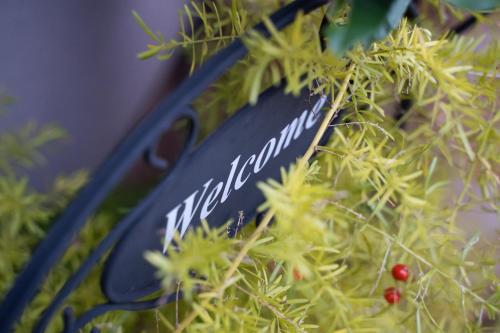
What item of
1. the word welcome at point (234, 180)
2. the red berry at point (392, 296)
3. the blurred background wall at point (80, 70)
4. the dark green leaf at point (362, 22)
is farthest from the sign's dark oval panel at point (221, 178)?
the blurred background wall at point (80, 70)

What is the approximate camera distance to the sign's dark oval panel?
14.3 inches

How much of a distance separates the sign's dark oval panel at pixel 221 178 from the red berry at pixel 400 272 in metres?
0.20

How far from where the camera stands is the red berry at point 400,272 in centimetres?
55

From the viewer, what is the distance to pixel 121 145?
0.32 m

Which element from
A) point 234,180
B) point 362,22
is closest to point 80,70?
point 234,180

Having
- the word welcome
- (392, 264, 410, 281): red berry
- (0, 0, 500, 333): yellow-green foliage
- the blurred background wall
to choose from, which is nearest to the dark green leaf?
(0, 0, 500, 333): yellow-green foliage

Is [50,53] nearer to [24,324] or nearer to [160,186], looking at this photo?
[24,324]

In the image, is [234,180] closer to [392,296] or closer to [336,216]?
[336,216]

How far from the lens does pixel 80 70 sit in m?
1.17

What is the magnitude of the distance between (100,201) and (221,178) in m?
0.12

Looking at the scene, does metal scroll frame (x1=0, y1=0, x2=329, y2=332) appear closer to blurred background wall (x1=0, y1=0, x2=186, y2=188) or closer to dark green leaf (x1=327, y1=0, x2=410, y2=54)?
dark green leaf (x1=327, y1=0, x2=410, y2=54)

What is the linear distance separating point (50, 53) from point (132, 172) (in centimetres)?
43

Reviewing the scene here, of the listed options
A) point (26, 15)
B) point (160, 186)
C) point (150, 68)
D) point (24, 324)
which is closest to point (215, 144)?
point (160, 186)

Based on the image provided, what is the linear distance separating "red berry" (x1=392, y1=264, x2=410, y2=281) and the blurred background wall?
0.70 m
